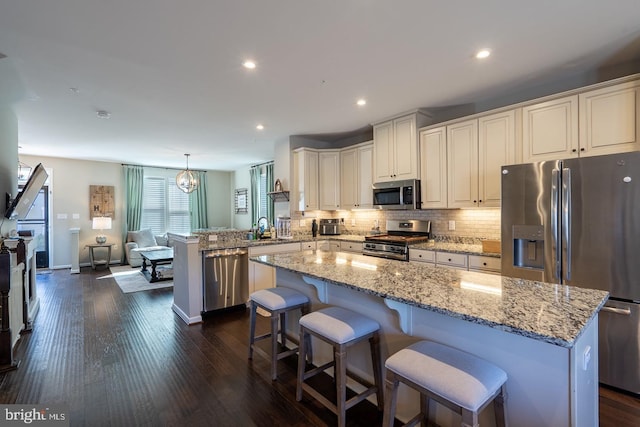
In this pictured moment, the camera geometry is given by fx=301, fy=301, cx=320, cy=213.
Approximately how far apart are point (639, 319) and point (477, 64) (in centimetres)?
227

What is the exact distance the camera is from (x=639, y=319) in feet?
6.93

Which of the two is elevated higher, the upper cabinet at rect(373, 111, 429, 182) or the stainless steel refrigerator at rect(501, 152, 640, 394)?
the upper cabinet at rect(373, 111, 429, 182)

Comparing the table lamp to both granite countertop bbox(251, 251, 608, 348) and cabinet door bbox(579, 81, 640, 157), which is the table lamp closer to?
granite countertop bbox(251, 251, 608, 348)

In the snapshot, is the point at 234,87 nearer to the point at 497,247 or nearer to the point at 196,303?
the point at 196,303

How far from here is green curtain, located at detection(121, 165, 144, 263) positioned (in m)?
7.62

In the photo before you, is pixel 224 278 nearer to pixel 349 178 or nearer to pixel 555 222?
pixel 349 178

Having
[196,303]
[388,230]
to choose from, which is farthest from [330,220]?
[196,303]

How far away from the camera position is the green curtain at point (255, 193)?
8.23 m

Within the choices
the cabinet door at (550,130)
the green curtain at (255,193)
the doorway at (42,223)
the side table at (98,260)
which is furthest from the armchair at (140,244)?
the cabinet door at (550,130)

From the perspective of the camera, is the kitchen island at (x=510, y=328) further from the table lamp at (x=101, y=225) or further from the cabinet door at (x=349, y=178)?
the table lamp at (x=101, y=225)

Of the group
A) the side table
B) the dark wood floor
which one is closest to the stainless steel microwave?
the dark wood floor

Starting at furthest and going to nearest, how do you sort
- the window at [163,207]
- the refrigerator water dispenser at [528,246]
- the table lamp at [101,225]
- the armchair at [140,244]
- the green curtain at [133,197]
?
the window at [163,207]
the green curtain at [133,197]
the armchair at [140,244]
the table lamp at [101,225]
the refrigerator water dispenser at [528,246]

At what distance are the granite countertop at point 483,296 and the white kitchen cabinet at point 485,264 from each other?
4.07 feet

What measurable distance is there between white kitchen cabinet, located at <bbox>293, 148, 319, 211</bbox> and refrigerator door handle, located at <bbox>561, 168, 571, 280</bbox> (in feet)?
11.1
